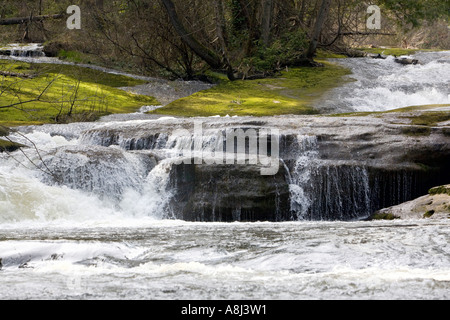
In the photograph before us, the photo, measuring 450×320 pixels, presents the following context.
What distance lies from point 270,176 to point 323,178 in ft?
3.19

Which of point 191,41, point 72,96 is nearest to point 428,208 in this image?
point 72,96

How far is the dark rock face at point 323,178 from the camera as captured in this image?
9898 mm

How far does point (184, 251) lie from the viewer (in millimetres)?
6047

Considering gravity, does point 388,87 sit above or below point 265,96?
above

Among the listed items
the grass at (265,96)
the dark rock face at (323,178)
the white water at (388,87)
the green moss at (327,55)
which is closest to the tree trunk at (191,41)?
the grass at (265,96)

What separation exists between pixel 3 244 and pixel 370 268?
343cm

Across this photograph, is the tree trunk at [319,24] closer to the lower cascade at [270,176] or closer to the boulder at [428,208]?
the lower cascade at [270,176]

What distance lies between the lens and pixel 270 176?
10000 millimetres

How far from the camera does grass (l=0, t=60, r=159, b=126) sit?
15.1m

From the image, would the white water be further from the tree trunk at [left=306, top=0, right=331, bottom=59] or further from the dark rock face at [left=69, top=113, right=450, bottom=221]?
the dark rock face at [left=69, top=113, right=450, bottom=221]

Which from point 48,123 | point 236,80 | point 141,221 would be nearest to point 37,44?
point 236,80

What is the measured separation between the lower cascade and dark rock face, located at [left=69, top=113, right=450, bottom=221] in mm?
17

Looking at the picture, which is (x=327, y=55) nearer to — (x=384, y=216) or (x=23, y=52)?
(x=23, y=52)
